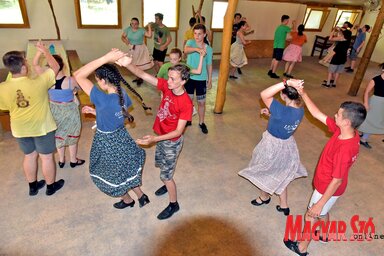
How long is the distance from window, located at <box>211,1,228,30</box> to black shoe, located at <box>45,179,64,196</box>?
7.88 m

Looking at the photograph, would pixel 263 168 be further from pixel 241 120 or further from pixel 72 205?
pixel 241 120

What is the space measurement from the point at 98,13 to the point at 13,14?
6.97 ft

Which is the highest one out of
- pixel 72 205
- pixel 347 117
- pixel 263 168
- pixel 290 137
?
pixel 347 117

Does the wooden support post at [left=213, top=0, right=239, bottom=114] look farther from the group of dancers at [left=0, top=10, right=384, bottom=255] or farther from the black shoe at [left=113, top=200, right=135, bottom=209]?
the black shoe at [left=113, top=200, right=135, bottom=209]

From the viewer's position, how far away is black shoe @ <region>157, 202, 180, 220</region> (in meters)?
2.95

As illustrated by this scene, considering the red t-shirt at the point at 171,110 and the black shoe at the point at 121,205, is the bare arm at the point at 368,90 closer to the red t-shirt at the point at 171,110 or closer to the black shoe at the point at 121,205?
the red t-shirt at the point at 171,110

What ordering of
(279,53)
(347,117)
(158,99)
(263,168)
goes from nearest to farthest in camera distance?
(347,117)
(263,168)
(158,99)
(279,53)

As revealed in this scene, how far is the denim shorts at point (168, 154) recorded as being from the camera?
2650 mm

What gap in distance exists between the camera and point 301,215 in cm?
317

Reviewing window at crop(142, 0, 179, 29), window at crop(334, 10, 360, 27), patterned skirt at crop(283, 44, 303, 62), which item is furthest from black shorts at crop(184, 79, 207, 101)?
window at crop(334, 10, 360, 27)

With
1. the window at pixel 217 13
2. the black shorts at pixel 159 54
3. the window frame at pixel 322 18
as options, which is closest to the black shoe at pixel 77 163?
the black shorts at pixel 159 54

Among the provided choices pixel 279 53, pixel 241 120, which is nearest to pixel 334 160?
pixel 241 120

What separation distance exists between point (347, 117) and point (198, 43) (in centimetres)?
259

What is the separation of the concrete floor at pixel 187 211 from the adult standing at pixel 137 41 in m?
2.51
